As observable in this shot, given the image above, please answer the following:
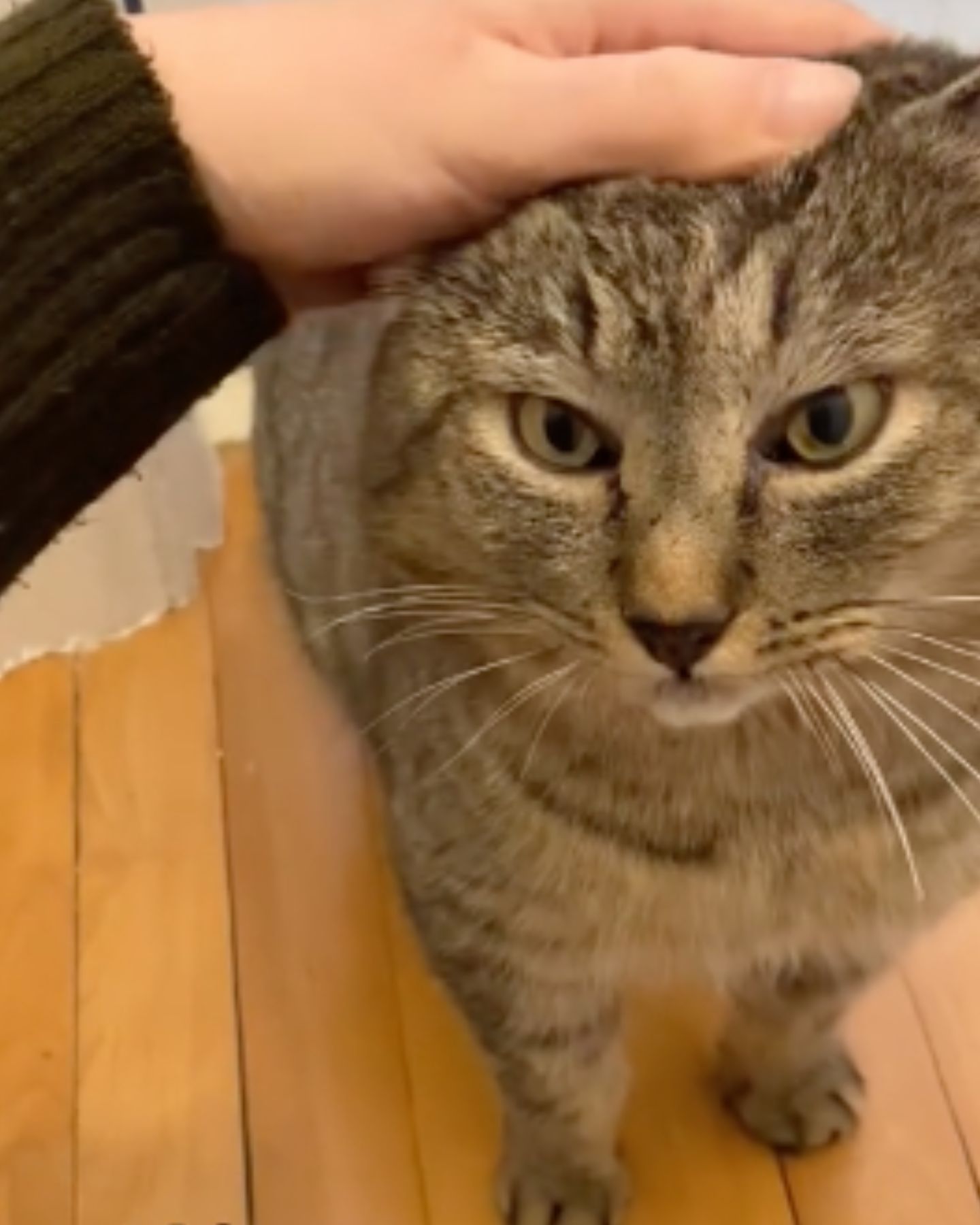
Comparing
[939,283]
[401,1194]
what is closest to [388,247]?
[939,283]

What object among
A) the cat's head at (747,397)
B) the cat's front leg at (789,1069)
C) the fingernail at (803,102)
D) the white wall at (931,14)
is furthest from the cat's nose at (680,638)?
the white wall at (931,14)

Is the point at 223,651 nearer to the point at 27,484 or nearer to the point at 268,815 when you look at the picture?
the point at 268,815

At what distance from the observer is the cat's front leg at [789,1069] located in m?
1.23

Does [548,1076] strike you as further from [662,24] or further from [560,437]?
[662,24]

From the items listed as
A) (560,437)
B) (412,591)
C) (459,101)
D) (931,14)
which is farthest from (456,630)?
(931,14)

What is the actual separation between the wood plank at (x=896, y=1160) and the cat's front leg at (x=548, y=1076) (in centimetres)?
14

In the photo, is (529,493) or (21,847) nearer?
(529,493)

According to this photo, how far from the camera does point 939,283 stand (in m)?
0.79

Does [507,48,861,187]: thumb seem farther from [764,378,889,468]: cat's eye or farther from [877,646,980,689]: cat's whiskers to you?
[877,646,980,689]: cat's whiskers

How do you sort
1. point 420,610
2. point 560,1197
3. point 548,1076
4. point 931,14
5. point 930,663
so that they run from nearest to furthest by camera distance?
point 930,663
point 420,610
point 548,1076
point 560,1197
point 931,14

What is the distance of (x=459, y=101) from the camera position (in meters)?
0.81

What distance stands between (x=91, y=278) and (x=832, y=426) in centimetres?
34

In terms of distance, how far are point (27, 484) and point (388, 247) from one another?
20 centimetres

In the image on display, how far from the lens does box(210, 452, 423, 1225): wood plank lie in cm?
130
